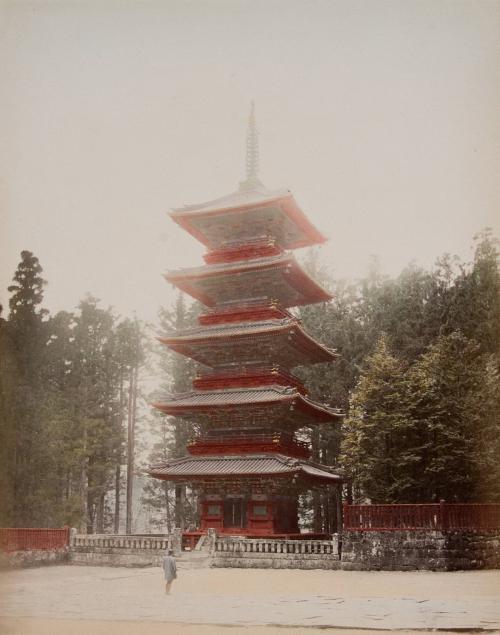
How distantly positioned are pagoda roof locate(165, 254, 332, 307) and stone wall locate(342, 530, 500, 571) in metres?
12.8

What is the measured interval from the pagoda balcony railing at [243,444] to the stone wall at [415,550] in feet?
21.5

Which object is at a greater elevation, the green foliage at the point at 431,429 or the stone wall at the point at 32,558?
the green foliage at the point at 431,429

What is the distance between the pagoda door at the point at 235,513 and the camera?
30609mm

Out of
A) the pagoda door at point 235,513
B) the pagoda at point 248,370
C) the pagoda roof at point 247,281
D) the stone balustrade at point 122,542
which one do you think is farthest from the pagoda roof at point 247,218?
the stone balustrade at point 122,542

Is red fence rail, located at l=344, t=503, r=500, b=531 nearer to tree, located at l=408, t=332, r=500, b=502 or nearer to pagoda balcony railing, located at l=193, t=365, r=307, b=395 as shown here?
tree, located at l=408, t=332, r=500, b=502

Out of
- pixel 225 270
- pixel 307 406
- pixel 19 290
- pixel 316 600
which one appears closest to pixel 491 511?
pixel 307 406

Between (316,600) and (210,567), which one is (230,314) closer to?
(210,567)

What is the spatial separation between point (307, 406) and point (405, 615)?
18854mm

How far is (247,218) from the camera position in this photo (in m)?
34.2

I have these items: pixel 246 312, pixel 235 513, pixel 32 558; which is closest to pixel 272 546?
pixel 235 513

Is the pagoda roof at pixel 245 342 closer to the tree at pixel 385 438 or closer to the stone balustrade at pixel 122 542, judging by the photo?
the tree at pixel 385 438

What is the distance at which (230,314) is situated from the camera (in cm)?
3338

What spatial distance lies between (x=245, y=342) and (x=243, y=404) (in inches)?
127

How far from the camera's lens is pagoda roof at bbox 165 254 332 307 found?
3250 centimetres
